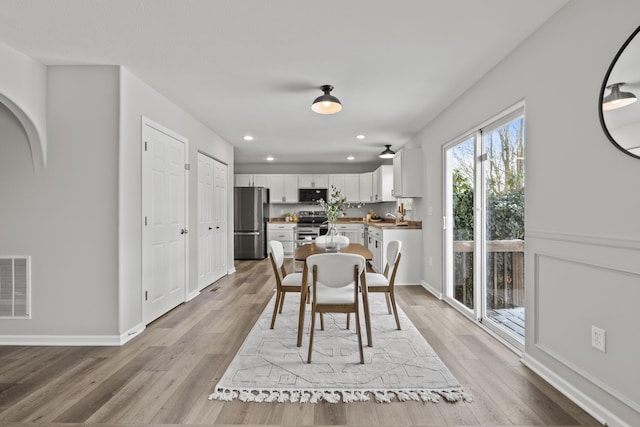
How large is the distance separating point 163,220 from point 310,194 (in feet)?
16.4

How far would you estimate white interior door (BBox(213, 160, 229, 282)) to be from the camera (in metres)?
5.38

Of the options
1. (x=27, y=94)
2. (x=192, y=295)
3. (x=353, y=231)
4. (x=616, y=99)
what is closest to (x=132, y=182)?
(x=27, y=94)

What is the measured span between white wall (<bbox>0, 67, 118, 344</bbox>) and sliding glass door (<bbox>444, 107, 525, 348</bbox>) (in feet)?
11.2

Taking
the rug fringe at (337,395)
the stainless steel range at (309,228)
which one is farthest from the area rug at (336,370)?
the stainless steel range at (309,228)

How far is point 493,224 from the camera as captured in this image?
3.11 metres

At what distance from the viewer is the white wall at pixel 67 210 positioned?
2.91m

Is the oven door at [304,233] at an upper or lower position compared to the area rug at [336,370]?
upper

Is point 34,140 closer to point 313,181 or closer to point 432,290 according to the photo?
point 432,290

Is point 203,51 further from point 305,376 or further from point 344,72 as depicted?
point 305,376

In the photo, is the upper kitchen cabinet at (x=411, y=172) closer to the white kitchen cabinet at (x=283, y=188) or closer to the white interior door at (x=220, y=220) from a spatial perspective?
the white interior door at (x=220, y=220)

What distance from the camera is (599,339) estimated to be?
183cm

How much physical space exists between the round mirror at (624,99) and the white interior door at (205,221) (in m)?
4.37

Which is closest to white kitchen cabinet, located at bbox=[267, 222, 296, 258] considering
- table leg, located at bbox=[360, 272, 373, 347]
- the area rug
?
the area rug

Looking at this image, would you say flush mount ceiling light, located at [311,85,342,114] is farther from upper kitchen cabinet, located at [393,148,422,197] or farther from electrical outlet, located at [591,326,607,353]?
electrical outlet, located at [591,326,607,353]
